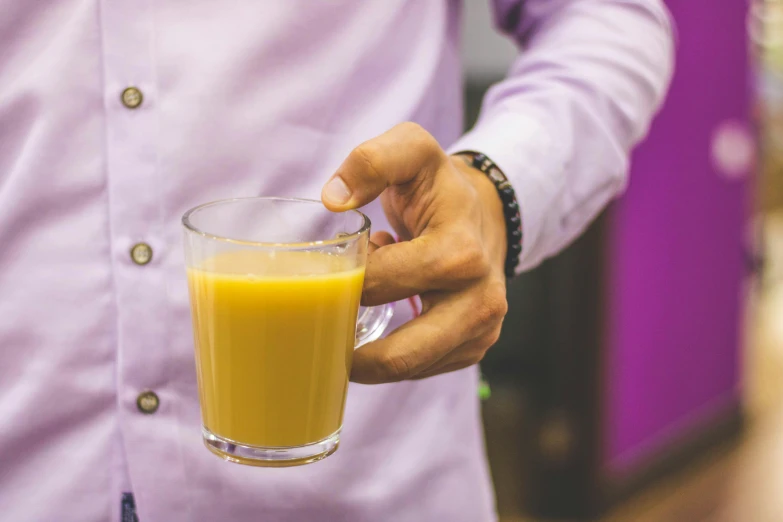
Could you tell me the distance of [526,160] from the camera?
2.95 feet

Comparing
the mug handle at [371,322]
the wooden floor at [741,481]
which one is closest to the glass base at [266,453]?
the mug handle at [371,322]

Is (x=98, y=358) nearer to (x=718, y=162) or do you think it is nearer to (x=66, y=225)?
(x=66, y=225)

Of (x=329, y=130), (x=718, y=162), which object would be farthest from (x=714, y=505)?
(x=329, y=130)

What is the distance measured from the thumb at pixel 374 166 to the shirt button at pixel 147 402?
32cm

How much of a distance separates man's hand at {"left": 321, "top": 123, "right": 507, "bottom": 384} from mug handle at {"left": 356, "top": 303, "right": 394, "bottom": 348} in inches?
2.1

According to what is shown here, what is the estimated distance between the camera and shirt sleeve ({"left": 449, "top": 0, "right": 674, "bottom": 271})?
913mm

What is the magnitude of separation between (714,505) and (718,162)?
4.83ft

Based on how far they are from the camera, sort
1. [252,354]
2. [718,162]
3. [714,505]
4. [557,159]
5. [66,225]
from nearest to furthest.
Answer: [252,354] < [66,225] < [557,159] < [714,505] < [718,162]

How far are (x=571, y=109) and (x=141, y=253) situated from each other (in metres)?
0.53

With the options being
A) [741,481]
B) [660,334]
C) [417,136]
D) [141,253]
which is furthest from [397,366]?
[741,481]

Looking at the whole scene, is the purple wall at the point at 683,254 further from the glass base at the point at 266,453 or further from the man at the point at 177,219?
the glass base at the point at 266,453

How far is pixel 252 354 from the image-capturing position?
0.68 meters

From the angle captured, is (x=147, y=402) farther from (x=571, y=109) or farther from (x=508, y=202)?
(x=571, y=109)

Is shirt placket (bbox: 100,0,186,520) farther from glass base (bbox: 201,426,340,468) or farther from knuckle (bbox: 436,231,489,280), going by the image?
knuckle (bbox: 436,231,489,280)
